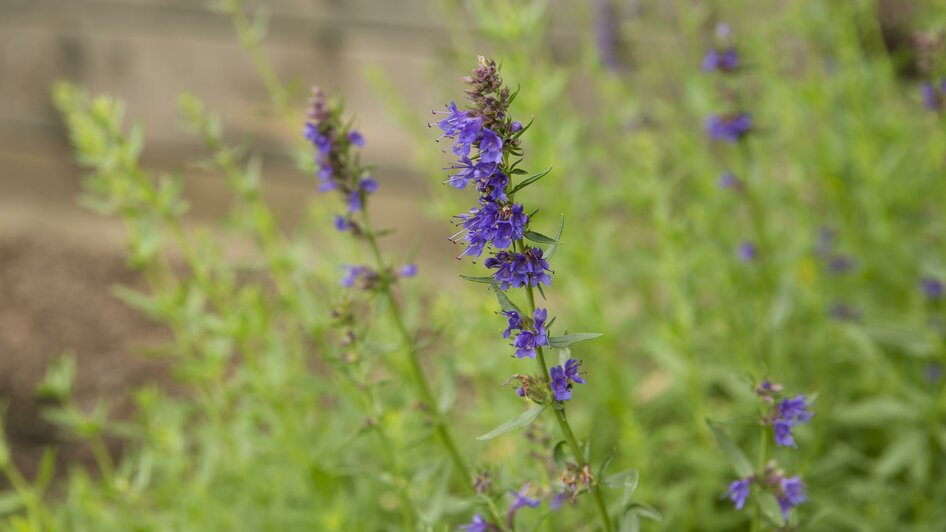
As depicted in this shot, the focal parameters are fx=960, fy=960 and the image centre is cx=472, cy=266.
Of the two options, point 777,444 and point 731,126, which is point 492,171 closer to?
point 777,444

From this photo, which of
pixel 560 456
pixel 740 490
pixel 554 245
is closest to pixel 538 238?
pixel 554 245

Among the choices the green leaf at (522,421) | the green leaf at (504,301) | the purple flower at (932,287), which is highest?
the purple flower at (932,287)

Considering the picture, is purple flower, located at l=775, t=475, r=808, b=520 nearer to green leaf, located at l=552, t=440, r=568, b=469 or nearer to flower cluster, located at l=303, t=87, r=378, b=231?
green leaf, located at l=552, t=440, r=568, b=469

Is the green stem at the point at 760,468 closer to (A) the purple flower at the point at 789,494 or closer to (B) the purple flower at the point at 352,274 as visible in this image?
(A) the purple flower at the point at 789,494

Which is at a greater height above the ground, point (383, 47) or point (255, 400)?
point (383, 47)

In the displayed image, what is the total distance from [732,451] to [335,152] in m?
1.24

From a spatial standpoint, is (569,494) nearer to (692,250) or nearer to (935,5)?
(692,250)

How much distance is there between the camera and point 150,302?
3.65 m

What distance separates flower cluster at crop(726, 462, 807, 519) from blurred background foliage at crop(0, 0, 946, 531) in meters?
0.56

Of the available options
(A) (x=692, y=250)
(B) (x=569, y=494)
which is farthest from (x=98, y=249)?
(B) (x=569, y=494)

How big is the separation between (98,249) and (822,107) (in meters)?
6.17

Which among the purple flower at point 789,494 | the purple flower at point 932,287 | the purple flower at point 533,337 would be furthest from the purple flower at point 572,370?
the purple flower at point 932,287

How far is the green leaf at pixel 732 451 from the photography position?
85.7 inches

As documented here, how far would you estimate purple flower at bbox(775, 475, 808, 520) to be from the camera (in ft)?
7.29
